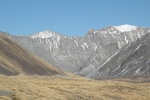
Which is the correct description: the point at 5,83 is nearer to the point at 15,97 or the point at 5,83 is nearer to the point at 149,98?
the point at 15,97

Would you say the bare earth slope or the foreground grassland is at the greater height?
the bare earth slope

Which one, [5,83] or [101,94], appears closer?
[5,83]

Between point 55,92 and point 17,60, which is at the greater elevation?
point 17,60

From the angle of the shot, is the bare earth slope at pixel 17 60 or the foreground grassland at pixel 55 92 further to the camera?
the bare earth slope at pixel 17 60

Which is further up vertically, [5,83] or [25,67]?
[25,67]

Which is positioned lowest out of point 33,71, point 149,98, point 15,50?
point 149,98

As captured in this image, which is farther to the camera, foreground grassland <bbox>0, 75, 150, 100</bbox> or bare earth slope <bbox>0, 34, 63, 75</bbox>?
bare earth slope <bbox>0, 34, 63, 75</bbox>

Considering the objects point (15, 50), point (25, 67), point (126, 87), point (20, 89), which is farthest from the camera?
point (15, 50)

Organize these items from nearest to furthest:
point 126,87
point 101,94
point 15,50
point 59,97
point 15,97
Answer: point 15,97
point 59,97
point 101,94
point 126,87
point 15,50

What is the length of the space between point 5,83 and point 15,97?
25.6 feet

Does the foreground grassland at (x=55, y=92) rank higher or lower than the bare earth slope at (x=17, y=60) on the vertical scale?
lower

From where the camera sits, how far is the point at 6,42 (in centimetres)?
15962

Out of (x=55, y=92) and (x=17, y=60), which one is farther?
(x=17, y=60)

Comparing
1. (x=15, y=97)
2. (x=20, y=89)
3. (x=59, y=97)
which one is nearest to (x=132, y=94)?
(x=59, y=97)
